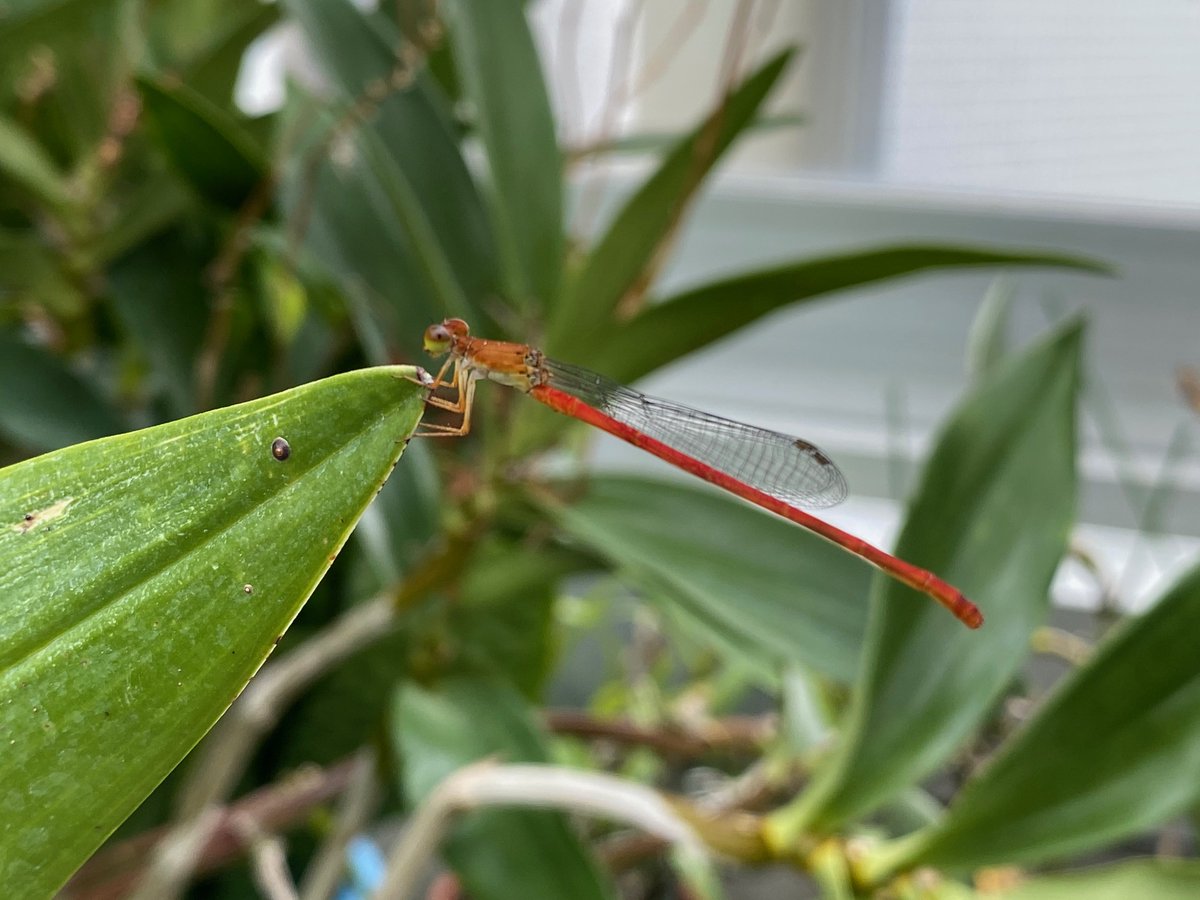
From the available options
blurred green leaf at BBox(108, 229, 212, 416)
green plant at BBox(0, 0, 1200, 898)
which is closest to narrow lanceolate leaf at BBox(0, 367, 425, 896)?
green plant at BBox(0, 0, 1200, 898)

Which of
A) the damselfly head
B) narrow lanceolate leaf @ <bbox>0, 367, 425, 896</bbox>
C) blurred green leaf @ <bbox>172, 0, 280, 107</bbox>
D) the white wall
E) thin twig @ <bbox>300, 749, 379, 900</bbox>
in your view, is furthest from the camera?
the white wall

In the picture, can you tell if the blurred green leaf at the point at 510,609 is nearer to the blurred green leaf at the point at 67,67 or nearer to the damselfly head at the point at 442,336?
the damselfly head at the point at 442,336

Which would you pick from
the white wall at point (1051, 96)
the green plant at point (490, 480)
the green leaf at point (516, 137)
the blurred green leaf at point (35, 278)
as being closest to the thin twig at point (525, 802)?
the green plant at point (490, 480)

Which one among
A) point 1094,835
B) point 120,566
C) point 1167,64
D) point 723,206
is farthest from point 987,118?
point 120,566

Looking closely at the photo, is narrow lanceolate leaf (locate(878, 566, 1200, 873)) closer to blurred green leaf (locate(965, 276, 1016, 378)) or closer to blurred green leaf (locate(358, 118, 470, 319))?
blurred green leaf (locate(965, 276, 1016, 378))

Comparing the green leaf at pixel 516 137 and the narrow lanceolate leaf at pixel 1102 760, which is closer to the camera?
the narrow lanceolate leaf at pixel 1102 760

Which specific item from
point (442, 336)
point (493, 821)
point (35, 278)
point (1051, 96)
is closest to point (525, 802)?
point (493, 821)
